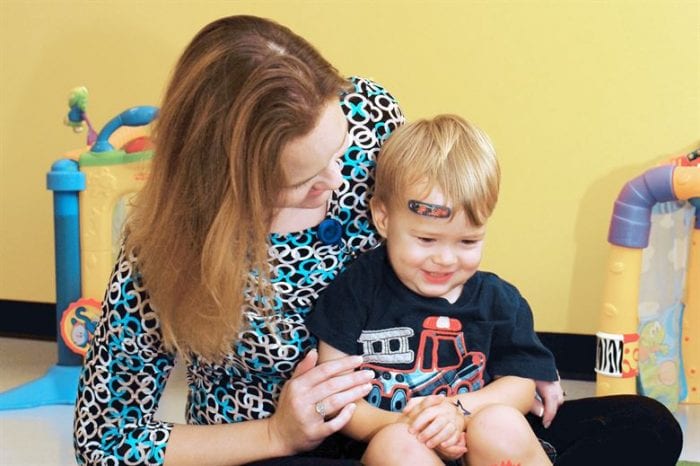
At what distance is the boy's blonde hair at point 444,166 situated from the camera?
4.50 ft

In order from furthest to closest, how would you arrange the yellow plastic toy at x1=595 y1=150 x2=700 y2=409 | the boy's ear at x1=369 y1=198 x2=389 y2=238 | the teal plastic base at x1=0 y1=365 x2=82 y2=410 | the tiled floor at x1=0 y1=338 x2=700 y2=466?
the teal plastic base at x1=0 y1=365 x2=82 y2=410, the yellow plastic toy at x1=595 y1=150 x2=700 y2=409, the tiled floor at x1=0 y1=338 x2=700 y2=466, the boy's ear at x1=369 y1=198 x2=389 y2=238

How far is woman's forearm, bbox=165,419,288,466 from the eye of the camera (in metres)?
1.30

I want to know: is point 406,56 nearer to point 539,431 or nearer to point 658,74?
point 658,74

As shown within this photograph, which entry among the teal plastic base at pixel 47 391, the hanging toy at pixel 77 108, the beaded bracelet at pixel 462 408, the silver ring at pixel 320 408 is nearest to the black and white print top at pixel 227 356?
the silver ring at pixel 320 408

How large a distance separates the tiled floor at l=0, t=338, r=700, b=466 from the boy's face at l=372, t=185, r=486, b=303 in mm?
1374

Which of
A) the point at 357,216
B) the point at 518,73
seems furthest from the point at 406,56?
the point at 357,216

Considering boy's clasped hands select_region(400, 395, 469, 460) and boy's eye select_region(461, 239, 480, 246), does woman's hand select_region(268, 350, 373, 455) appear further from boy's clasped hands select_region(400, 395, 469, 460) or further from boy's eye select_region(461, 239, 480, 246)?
boy's eye select_region(461, 239, 480, 246)

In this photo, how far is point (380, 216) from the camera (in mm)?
1438

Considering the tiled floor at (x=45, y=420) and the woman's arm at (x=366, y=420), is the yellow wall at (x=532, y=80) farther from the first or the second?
the woman's arm at (x=366, y=420)

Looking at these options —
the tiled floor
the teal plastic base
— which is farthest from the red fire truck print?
the teal plastic base

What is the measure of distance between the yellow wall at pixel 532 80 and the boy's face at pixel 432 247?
187cm

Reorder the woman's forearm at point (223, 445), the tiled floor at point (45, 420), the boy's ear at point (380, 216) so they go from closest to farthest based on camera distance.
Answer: the woman's forearm at point (223, 445)
the boy's ear at point (380, 216)
the tiled floor at point (45, 420)

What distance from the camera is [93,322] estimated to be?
2975mm

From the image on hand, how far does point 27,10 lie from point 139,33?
0.46 metres
